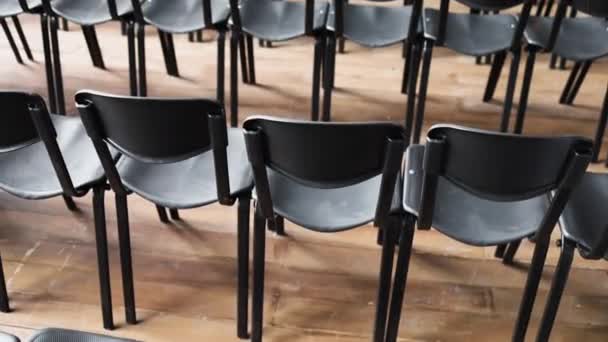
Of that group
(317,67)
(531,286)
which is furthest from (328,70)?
(531,286)

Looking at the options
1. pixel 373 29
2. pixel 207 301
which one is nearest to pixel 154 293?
pixel 207 301

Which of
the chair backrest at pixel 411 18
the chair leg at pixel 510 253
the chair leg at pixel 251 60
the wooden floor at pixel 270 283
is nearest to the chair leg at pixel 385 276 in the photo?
the wooden floor at pixel 270 283

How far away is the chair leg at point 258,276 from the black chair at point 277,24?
1.07m

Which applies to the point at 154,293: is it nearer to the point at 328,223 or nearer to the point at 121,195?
the point at 121,195

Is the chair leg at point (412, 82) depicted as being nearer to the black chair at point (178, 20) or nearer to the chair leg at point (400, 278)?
the black chair at point (178, 20)

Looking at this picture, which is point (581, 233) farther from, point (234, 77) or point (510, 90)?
point (234, 77)

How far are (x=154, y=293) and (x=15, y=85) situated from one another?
1.75 meters

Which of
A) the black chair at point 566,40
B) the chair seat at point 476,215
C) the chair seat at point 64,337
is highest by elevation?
the black chair at point 566,40

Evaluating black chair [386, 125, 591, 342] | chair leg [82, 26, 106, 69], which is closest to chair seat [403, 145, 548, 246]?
black chair [386, 125, 591, 342]

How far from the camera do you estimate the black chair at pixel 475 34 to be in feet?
8.28

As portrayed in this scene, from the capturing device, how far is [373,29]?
2715mm

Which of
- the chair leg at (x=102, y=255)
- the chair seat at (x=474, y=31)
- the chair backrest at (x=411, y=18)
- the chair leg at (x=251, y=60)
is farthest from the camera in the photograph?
the chair leg at (x=251, y=60)

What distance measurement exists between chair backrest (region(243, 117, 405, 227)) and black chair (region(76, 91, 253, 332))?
109 millimetres

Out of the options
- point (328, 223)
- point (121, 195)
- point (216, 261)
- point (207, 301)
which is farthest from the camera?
point (216, 261)
